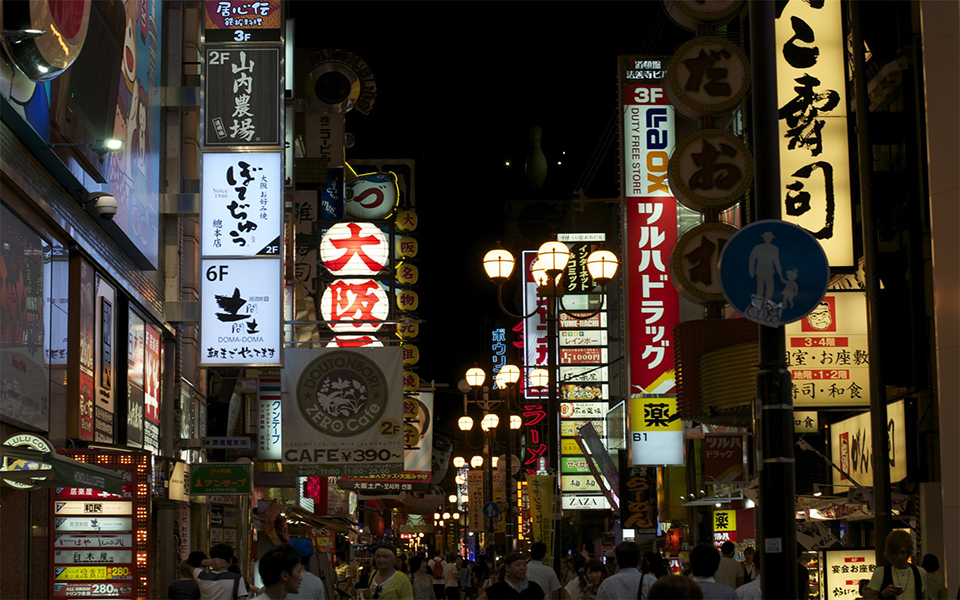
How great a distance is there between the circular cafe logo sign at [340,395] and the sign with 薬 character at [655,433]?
242 inches

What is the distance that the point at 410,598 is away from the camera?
14250 mm

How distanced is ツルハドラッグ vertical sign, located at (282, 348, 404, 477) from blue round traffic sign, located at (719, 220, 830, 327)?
562 inches

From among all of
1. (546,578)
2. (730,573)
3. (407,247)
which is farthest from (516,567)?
(407,247)

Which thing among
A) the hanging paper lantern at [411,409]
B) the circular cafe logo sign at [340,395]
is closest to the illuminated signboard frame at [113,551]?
the circular cafe logo sign at [340,395]

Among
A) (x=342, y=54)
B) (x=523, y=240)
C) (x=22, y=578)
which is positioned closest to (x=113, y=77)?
(x=22, y=578)

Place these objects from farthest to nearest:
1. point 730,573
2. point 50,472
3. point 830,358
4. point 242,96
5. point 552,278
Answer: point 242,96, point 552,278, point 830,358, point 730,573, point 50,472

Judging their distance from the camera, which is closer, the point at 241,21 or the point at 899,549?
the point at 899,549

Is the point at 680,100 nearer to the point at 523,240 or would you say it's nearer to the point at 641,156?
the point at 641,156

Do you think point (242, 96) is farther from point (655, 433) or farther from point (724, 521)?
point (724, 521)

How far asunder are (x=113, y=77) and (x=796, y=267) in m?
11.9

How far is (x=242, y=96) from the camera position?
2169 cm

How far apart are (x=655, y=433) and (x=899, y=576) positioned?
14177 mm

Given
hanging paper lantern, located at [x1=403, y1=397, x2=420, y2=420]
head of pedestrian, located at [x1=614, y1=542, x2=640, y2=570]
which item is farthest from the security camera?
hanging paper lantern, located at [x1=403, y1=397, x2=420, y2=420]

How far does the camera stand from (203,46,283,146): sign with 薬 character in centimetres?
2158
